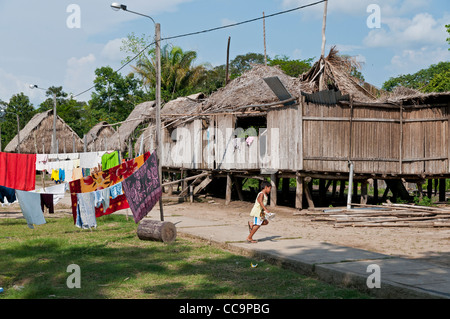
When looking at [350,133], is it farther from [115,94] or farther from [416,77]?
[416,77]

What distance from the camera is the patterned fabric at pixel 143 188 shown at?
1191 centimetres

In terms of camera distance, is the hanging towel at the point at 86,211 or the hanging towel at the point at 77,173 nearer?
the hanging towel at the point at 86,211

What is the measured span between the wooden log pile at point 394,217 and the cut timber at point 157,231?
5.07 m

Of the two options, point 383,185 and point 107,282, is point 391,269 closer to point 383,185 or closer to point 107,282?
point 107,282

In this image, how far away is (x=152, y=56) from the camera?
45.0 m

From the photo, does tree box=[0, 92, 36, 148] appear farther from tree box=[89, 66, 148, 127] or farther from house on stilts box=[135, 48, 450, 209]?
house on stilts box=[135, 48, 450, 209]

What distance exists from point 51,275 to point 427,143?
14.1 metres

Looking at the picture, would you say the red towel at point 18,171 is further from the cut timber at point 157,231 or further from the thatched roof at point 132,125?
the thatched roof at point 132,125

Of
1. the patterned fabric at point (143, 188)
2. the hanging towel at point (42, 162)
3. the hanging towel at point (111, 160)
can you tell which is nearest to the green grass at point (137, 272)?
the patterned fabric at point (143, 188)

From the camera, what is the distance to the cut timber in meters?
11.1

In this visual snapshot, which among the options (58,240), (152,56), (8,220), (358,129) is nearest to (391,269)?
(58,240)

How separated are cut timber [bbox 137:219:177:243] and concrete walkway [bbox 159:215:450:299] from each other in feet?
2.41

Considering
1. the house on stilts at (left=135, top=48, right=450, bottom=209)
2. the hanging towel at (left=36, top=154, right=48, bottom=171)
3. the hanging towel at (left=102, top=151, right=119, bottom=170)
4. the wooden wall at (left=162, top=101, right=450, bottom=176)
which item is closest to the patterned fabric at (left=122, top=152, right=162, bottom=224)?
the hanging towel at (left=102, top=151, right=119, bottom=170)

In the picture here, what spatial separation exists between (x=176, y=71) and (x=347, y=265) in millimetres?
32508
